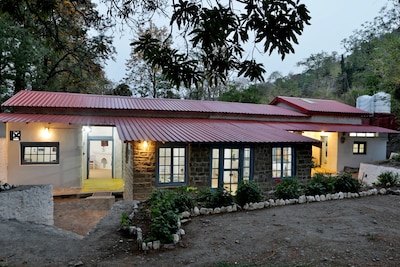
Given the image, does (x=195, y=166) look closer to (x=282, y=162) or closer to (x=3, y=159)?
(x=282, y=162)

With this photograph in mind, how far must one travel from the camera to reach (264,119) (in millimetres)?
15883

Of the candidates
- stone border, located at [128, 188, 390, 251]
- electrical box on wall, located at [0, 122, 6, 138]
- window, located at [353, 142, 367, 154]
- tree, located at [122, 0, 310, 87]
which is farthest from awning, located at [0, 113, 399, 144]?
window, located at [353, 142, 367, 154]

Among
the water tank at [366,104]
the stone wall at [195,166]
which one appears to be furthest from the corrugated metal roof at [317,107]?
the stone wall at [195,166]

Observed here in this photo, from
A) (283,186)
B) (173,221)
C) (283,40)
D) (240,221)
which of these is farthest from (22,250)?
(283,186)

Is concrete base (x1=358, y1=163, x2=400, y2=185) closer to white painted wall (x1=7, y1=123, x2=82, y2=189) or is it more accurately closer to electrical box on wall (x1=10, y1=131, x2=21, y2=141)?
white painted wall (x1=7, y1=123, x2=82, y2=189)

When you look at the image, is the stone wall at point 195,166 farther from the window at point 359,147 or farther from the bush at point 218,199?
the window at point 359,147

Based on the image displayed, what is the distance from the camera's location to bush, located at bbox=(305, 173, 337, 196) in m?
7.74

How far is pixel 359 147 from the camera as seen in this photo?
16641mm

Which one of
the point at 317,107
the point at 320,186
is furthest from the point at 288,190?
the point at 317,107

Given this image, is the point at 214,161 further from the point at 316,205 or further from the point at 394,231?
the point at 394,231

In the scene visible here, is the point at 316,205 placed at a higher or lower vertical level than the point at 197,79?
lower

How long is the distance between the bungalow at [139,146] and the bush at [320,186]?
2.65 meters

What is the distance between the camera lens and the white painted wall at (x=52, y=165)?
395 inches

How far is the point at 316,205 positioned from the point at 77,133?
29.4ft
